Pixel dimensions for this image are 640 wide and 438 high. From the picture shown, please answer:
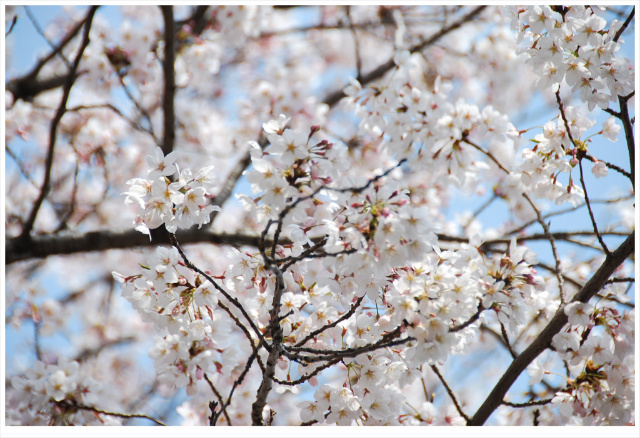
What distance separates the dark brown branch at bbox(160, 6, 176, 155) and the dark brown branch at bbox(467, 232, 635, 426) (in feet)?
7.67

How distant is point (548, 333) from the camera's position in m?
1.82

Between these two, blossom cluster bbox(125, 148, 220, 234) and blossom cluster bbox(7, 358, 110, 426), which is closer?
blossom cluster bbox(125, 148, 220, 234)

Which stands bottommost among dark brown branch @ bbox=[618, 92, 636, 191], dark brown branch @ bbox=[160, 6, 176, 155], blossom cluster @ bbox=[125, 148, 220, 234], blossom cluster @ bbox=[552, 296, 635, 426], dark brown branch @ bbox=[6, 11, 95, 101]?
blossom cluster @ bbox=[552, 296, 635, 426]

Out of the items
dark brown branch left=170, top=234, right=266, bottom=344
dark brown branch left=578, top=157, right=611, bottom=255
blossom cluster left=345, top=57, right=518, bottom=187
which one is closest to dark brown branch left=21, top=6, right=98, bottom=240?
dark brown branch left=170, top=234, right=266, bottom=344

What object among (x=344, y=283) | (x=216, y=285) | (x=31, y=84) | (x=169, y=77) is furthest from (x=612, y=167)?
(x=31, y=84)

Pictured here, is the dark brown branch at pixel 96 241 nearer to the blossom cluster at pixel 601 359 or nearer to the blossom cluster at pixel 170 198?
the blossom cluster at pixel 170 198

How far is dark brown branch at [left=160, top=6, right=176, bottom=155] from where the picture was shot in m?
2.71

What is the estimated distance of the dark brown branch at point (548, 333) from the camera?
1.71 m

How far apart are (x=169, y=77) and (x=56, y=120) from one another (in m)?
0.74

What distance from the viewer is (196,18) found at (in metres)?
3.87

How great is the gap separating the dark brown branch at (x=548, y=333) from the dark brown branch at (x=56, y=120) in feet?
7.92

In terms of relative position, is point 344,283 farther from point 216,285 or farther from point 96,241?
point 96,241

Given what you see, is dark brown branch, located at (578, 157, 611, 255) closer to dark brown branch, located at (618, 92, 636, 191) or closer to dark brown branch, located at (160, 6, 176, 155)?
dark brown branch, located at (618, 92, 636, 191)

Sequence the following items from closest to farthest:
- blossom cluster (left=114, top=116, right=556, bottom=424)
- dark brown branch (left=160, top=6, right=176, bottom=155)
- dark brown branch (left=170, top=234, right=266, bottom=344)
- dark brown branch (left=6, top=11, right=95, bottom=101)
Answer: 1. blossom cluster (left=114, top=116, right=556, bottom=424)
2. dark brown branch (left=170, top=234, right=266, bottom=344)
3. dark brown branch (left=160, top=6, right=176, bottom=155)
4. dark brown branch (left=6, top=11, right=95, bottom=101)
